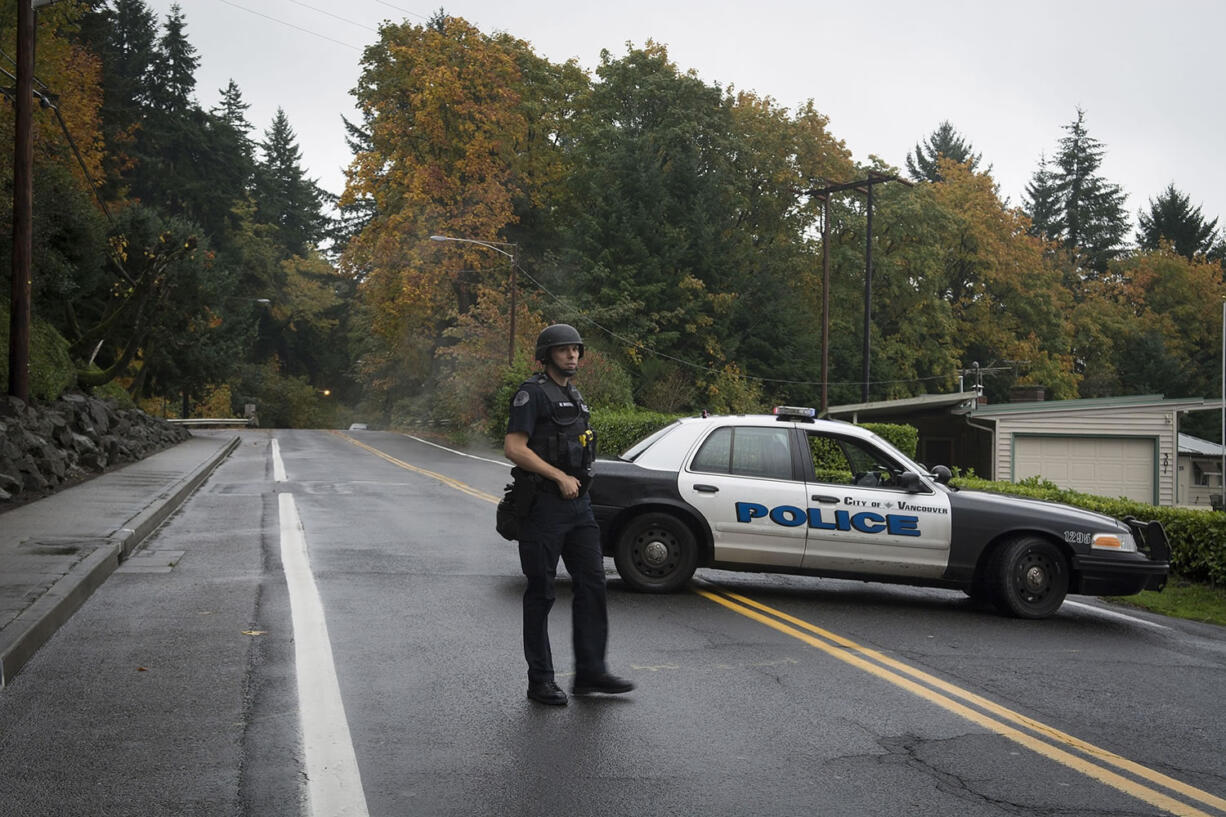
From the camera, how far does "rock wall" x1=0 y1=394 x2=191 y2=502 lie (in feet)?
53.3

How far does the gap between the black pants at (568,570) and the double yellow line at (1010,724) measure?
1.82m

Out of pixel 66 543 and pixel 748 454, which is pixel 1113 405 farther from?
pixel 66 543

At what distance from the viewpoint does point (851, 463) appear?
1020 centimetres

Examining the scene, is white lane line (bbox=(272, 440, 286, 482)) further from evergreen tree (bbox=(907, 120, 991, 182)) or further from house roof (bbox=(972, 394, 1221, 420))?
evergreen tree (bbox=(907, 120, 991, 182))

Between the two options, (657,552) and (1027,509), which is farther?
(657,552)

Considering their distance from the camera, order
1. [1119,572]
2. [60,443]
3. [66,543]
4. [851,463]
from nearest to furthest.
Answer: [1119,572] < [851,463] < [66,543] < [60,443]

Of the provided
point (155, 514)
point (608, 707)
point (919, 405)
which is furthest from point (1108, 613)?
point (919, 405)

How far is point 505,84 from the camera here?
162ft

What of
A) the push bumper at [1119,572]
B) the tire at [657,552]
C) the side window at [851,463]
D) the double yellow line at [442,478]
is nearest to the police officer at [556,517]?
the tire at [657,552]

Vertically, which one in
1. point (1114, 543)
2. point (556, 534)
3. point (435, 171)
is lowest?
point (1114, 543)

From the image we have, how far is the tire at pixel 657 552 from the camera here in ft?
32.0

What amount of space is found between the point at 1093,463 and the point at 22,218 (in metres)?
27.0

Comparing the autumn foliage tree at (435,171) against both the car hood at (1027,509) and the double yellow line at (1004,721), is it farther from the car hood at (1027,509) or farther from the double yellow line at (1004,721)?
the double yellow line at (1004,721)

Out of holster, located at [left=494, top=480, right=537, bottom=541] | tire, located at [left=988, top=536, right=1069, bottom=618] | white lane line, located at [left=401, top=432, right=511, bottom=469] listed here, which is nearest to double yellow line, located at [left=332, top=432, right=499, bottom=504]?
white lane line, located at [left=401, top=432, right=511, bottom=469]
